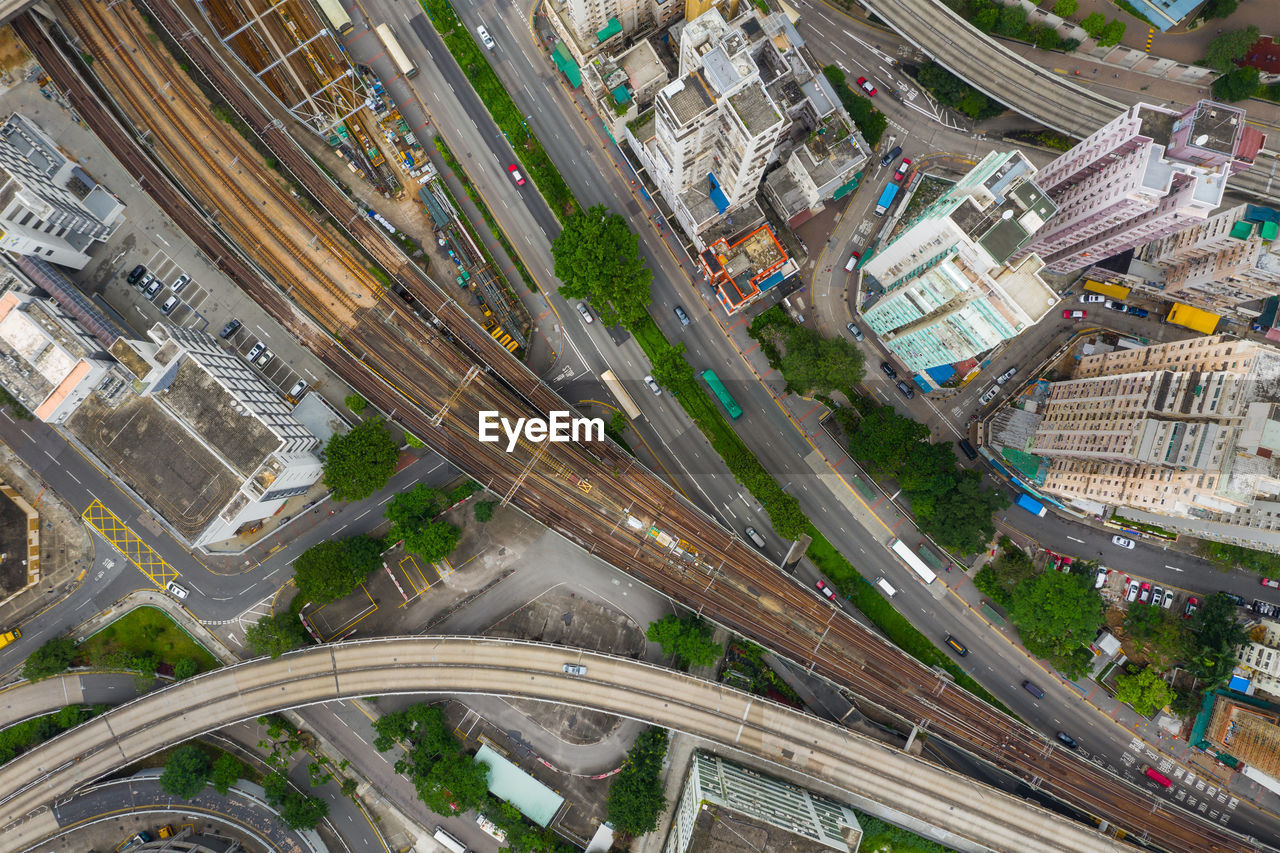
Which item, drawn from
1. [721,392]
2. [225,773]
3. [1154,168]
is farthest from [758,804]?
[1154,168]

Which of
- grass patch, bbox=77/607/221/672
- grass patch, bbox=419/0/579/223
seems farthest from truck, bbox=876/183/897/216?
grass patch, bbox=77/607/221/672

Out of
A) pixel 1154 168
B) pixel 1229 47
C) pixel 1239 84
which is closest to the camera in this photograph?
pixel 1154 168

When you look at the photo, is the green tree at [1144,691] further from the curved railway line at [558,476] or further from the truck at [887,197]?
the truck at [887,197]

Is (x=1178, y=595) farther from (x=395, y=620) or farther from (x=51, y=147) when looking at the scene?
(x=51, y=147)

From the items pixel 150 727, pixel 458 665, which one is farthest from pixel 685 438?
pixel 150 727

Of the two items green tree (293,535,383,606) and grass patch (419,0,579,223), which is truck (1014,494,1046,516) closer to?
grass patch (419,0,579,223)

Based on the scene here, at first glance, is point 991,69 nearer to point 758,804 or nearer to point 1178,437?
point 1178,437
